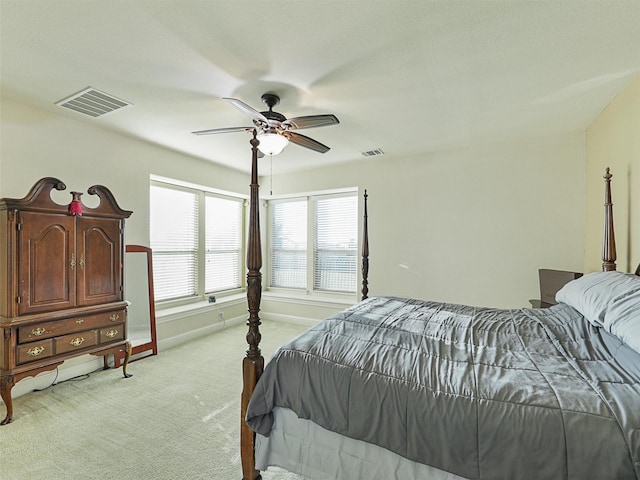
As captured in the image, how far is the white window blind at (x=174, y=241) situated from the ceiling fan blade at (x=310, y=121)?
8.65 ft

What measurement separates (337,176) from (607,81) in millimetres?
3120

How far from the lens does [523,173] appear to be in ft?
11.5

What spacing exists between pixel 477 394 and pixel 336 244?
155 inches

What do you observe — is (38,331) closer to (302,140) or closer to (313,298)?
(302,140)

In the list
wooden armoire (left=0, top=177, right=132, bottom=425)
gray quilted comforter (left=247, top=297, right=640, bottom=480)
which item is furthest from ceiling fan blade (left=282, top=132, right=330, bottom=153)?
wooden armoire (left=0, top=177, right=132, bottom=425)

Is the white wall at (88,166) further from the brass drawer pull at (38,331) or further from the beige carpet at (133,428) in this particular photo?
the brass drawer pull at (38,331)

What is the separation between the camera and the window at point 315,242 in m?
4.97

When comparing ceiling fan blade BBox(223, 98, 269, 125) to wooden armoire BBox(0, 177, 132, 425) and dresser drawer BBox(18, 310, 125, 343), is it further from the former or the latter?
dresser drawer BBox(18, 310, 125, 343)

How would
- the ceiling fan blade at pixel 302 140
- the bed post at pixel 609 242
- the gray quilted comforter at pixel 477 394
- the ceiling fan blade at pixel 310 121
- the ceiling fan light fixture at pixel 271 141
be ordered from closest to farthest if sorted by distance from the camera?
the gray quilted comforter at pixel 477 394 → the ceiling fan blade at pixel 310 121 → the bed post at pixel 609 242 → the ceiling fan light fixture at pixel 271 141 → the ceiling fan blade at pixel 302 140

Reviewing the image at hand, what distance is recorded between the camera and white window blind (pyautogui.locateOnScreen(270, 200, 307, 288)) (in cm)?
543

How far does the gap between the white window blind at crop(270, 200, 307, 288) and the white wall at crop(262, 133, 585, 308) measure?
118 centimetres

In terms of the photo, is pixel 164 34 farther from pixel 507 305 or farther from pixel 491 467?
pixel 507 305

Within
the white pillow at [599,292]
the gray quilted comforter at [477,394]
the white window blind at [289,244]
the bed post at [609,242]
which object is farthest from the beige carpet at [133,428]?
the bed post at [609,242]

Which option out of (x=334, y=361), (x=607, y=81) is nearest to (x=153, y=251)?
(x=334, y=361)
